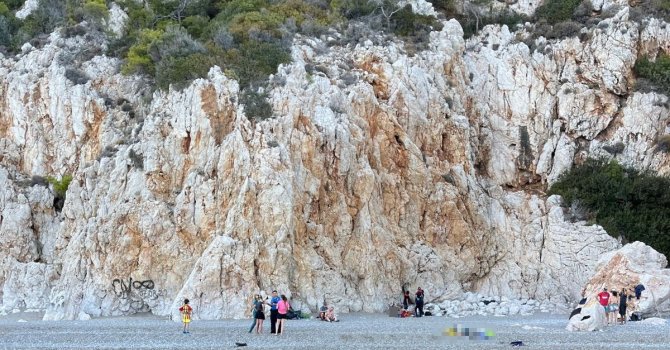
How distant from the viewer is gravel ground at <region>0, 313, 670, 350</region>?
64.1ft

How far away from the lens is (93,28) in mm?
42344

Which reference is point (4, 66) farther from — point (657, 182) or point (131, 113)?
point (657, 182)

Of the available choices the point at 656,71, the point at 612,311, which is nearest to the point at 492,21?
the point at 656,71

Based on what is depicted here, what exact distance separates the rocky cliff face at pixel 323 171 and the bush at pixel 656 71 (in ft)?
1.87

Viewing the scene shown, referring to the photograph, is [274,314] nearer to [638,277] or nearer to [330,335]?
[330,335]

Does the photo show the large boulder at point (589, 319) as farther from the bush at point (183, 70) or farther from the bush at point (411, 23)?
the bush at point (411, 23)

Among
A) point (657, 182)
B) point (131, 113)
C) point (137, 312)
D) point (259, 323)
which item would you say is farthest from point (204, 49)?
point (657, 182)

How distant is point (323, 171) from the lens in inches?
1261

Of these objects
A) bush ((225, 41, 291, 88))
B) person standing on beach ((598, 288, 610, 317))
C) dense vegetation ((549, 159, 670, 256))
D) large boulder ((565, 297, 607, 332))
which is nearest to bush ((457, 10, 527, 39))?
dense vegetation ((549, 159, 670, 256))

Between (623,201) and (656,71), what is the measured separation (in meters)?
7.43

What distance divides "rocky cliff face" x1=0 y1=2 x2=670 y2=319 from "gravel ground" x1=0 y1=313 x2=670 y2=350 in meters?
3.46

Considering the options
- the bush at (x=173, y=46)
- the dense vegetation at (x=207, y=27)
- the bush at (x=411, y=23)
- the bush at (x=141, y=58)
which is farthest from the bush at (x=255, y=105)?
the bush at (x=411, y=23)

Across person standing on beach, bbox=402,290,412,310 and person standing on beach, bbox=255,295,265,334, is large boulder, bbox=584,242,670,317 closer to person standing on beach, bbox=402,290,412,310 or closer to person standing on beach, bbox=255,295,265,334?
person standing on beach, bbox=402,290,412,310

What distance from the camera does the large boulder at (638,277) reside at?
88.3 ft
